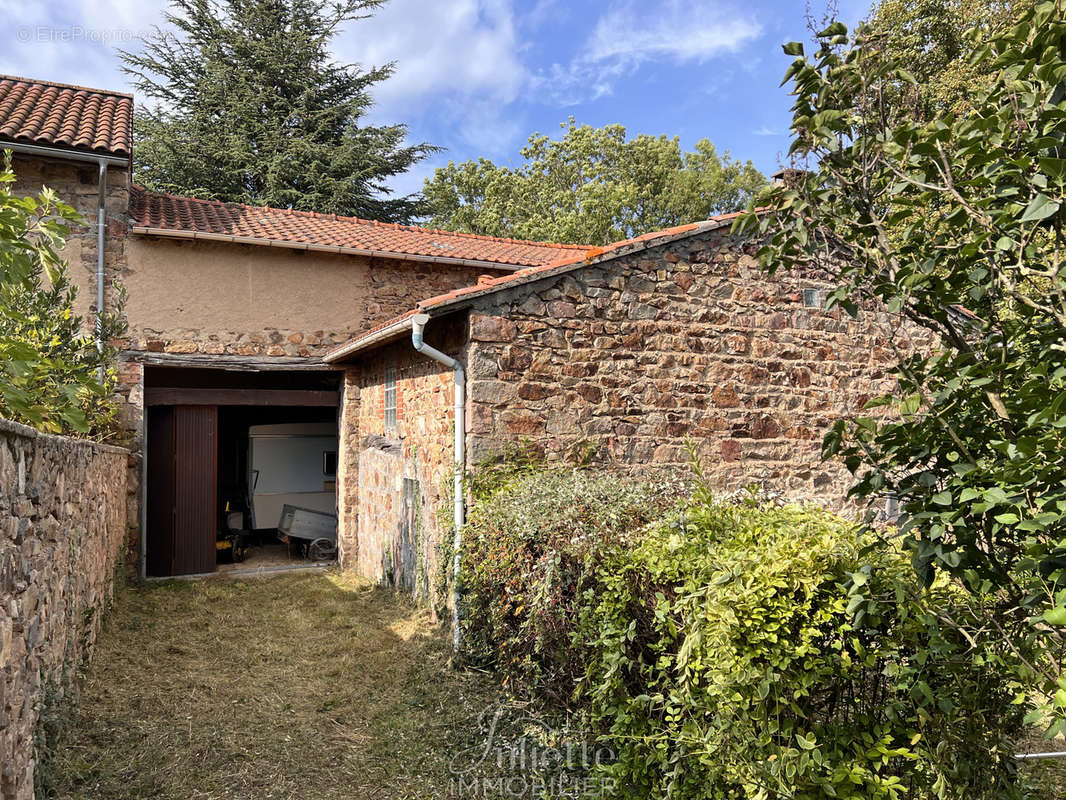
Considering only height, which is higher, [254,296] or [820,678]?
[254,296]

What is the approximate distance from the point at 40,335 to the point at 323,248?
5787 mm

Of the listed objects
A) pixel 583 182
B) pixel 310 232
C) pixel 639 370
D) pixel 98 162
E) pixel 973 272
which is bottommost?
pixel 973 272

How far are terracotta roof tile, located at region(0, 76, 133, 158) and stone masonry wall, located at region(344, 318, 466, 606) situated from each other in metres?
4.57

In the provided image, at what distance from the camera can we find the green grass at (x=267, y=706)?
4.50 meters

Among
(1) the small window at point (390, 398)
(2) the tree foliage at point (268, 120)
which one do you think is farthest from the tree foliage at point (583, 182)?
(1) the small window at point (390, 398)

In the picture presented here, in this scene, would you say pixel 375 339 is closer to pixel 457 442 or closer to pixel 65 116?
pixel 457 442

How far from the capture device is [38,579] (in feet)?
12.0

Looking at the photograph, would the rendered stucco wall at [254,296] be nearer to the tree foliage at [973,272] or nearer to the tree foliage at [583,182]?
the tree foliage at [973,272]

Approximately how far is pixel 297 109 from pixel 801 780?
2245cm

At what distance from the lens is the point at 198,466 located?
10.9 metres

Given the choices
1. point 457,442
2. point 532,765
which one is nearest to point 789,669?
point 532,765

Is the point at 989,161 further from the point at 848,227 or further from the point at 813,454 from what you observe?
the point at 813,454

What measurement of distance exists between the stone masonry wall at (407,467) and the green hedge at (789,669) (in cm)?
336

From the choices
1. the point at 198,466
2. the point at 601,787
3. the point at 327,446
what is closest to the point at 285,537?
the point at 327,446
